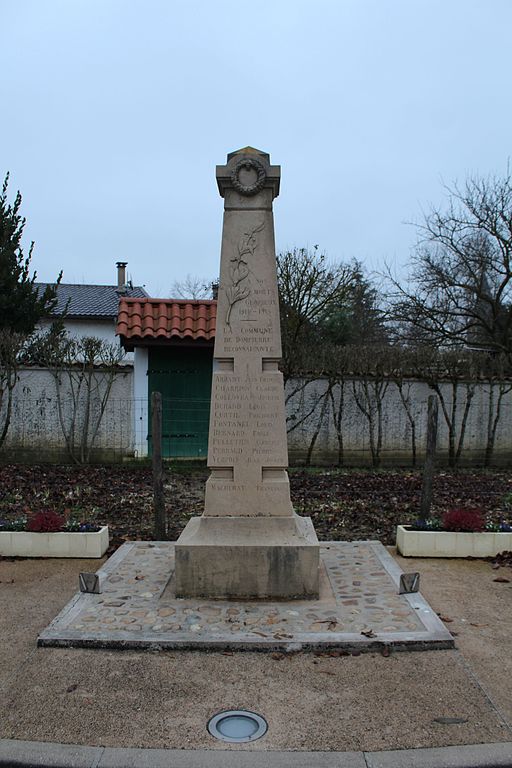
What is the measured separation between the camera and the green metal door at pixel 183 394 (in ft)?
40.2

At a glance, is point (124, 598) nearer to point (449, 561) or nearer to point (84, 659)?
point (84, 659)

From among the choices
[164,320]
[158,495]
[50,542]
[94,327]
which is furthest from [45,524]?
[94,327]

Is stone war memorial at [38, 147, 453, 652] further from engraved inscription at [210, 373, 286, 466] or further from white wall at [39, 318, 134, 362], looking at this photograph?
white wall at [39, 318, 134, 362]

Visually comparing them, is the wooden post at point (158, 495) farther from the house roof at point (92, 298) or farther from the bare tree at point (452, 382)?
the house roof at point (92, 298)

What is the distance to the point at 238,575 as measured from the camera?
16.1 feet

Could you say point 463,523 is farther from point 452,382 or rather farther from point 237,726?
point 452,382

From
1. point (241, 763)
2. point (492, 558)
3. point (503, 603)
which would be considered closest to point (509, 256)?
point (492, 558)

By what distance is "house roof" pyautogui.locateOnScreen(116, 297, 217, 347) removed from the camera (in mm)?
11992

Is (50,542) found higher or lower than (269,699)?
higher

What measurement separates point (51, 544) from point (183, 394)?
6.26 m

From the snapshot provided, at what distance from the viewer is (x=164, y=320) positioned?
12.4m

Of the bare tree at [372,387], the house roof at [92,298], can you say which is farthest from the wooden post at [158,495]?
the house roof at [92,298]

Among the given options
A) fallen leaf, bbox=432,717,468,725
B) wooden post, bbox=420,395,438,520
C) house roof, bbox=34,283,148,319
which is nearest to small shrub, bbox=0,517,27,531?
wooden post, bbox=420,395,438,520

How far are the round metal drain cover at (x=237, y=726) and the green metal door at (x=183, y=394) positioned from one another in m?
9.06
